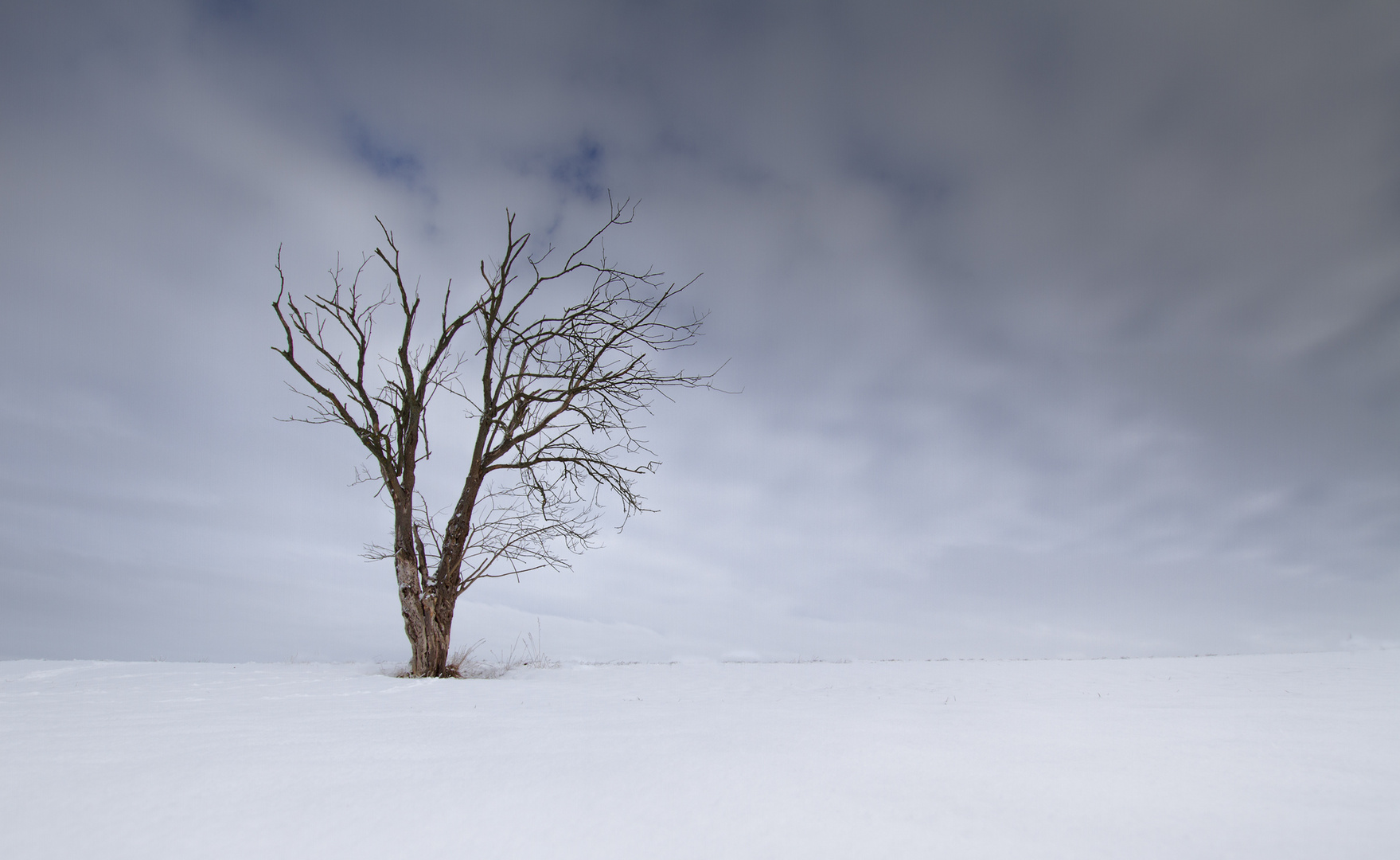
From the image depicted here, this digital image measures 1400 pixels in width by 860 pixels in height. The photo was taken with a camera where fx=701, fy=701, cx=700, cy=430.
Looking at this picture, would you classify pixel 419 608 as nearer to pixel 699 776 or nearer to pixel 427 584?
pixel 427 584

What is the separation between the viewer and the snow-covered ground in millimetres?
2020

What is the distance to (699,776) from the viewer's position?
2479 millimetres

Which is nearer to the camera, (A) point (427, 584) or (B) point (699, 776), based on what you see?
(B) point (699, 776)

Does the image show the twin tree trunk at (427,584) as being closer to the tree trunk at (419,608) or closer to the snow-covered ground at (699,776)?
the tree trunk at (419,608)

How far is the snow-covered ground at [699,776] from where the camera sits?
2.02 meters

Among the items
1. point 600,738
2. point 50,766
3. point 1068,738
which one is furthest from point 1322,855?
point 50,766

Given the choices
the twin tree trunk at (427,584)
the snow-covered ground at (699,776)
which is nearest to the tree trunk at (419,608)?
the twin tree trunk at (427,584)

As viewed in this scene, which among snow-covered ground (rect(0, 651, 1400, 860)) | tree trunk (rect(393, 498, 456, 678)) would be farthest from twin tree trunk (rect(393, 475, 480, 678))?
snow-covered ground (rect(0, 651, 1400, 860))

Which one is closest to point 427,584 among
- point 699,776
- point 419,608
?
point 419,608

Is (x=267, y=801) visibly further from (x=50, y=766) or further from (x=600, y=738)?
(x=600, y=738)

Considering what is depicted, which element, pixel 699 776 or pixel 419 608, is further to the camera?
pixel 419 608

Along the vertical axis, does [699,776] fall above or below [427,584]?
below

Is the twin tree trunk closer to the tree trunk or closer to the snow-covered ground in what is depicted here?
the tree trunk

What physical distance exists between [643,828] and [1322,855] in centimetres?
190
